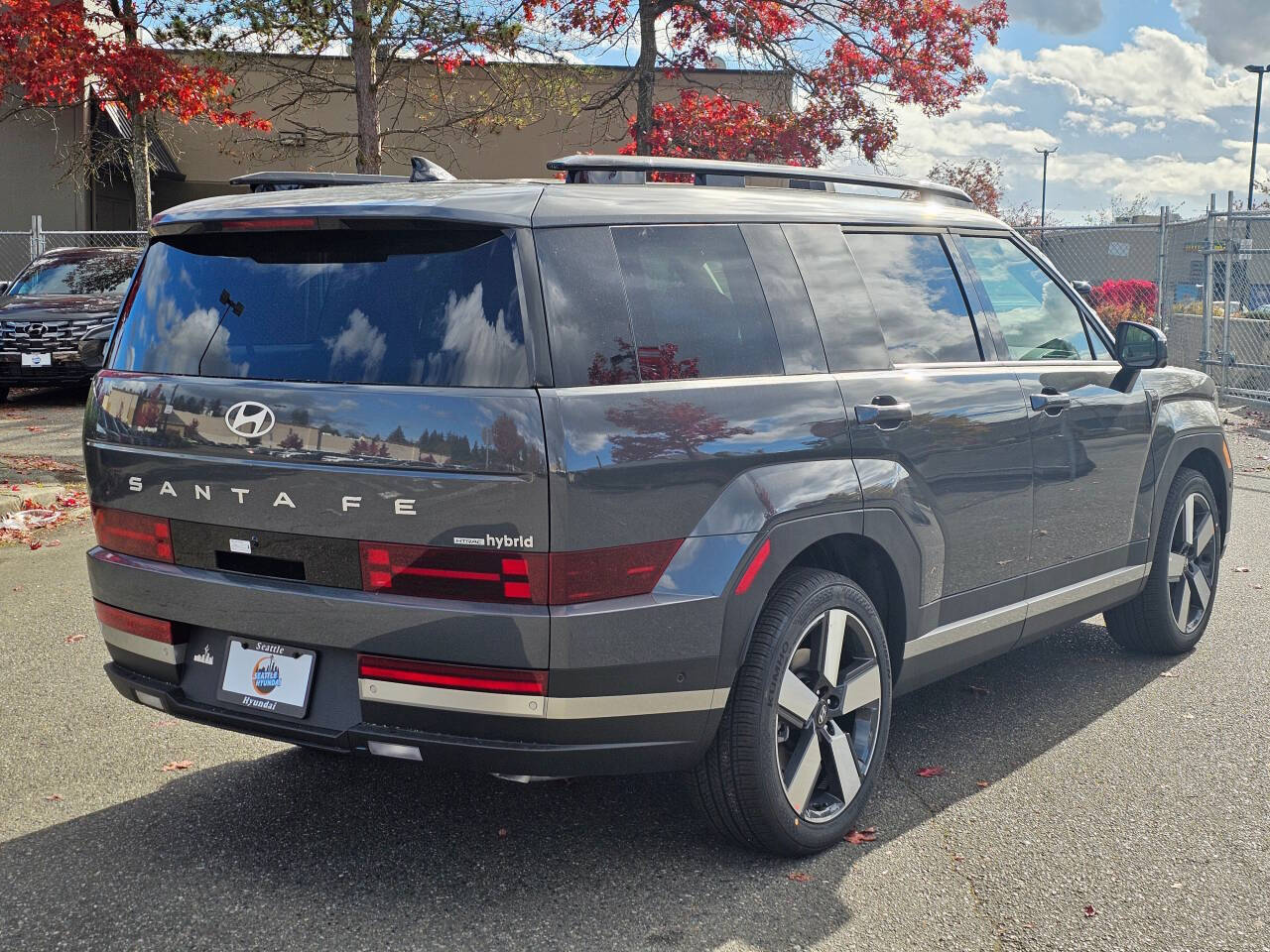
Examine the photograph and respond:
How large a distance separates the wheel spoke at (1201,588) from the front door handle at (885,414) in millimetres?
2584

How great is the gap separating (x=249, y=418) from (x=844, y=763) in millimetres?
1972

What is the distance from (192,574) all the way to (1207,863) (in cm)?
298

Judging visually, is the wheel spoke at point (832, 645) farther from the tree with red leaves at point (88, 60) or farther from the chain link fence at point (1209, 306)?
the tree with red leaves at point (88, 60)

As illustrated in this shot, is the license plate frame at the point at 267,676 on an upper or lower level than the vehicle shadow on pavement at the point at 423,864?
upper

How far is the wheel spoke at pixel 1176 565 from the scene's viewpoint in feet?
19.0

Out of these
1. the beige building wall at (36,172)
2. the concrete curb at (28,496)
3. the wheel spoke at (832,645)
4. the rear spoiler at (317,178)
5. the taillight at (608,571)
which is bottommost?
the concrete curb at (28,496)

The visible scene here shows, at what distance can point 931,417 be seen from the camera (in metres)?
4.23

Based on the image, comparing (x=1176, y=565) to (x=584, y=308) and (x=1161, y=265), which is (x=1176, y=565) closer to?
(x=584, y=308)

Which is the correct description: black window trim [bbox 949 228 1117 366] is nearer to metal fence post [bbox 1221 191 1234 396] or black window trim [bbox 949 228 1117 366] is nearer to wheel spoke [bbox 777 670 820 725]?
wheel spoke [bbox 777 670 820 725]

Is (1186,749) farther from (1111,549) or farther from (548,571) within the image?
(548,571)

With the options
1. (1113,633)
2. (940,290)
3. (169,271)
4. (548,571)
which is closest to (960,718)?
(1113,633)

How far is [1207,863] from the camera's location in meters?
3.81

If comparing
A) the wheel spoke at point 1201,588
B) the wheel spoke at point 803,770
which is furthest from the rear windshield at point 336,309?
the wheel spoke at point 1201,588

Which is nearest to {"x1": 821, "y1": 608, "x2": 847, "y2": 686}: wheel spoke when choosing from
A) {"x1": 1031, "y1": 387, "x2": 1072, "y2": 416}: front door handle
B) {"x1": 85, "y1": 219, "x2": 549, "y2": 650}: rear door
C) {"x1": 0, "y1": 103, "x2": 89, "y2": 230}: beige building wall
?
{"x1": 85, "y1": 219, "x2": 549, "y2": 650}: rear door
